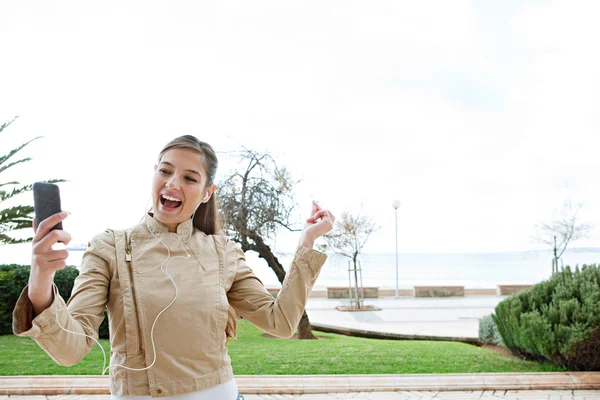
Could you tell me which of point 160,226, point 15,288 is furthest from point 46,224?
point 15,288

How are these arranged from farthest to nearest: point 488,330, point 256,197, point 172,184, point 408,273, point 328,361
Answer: point 408,273
point 256,197
point 488,330
point 328,361
point 172,184

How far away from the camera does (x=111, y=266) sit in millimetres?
1343

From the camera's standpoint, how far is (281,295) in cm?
153

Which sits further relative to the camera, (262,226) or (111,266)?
(262,226)

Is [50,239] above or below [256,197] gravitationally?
below

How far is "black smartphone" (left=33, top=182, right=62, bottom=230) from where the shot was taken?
1.08 meters

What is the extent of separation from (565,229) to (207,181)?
2245cm

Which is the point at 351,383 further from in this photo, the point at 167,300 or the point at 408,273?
the point at 408,273

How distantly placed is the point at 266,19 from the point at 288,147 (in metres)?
3.40

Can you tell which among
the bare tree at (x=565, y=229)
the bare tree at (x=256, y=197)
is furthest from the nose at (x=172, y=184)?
the bare tree at (x=565, y=229)

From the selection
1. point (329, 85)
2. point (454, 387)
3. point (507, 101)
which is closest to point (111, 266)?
point (454, 387)

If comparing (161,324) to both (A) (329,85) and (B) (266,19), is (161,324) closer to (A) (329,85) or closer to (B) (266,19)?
(B) (266,19)

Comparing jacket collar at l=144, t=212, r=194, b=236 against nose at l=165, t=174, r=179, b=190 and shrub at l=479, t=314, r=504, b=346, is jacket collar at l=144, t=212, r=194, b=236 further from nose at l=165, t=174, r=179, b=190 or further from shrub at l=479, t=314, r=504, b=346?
shrub at l=479, t=314, r=504, b=346

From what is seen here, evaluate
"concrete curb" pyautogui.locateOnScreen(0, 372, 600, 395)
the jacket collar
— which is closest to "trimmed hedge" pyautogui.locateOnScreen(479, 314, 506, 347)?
"concrete curb" pyautogui.locateOnScreen(0, 372, 600, 395)
